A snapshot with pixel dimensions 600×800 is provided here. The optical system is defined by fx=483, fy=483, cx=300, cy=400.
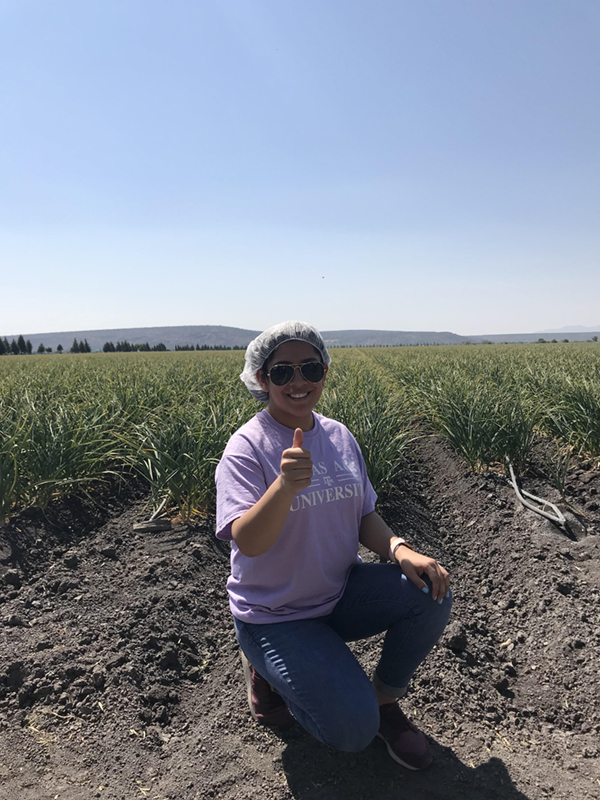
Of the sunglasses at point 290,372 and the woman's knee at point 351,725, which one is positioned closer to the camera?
the woman's knee at point 351,725

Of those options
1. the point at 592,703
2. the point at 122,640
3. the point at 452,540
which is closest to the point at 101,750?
the point at 122,640

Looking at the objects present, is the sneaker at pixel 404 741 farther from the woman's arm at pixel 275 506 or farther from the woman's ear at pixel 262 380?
the woman's ear at pixel 262 380

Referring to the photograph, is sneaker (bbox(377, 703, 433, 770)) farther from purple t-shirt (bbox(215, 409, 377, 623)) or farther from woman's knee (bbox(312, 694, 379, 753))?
purple t-shirt (bbox(215, 409, 377, 623))

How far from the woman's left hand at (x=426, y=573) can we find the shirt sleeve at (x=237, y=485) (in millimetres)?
579

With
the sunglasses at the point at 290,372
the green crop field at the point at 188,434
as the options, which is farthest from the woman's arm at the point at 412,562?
the green crop field at the point at 188,434

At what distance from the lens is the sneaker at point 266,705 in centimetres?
177

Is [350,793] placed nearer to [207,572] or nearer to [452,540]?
[207,572]

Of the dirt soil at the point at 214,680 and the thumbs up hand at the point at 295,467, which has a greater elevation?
the thumbs up hand at the point at 295,467

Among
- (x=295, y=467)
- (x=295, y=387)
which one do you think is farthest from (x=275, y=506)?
(x=295, y=387)

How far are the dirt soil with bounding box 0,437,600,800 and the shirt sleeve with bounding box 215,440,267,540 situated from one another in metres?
0.82

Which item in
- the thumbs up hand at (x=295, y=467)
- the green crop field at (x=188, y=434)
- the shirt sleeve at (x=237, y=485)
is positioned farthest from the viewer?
the green crop field at (x=188, y=434)

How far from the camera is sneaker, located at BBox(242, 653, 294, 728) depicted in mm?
1770

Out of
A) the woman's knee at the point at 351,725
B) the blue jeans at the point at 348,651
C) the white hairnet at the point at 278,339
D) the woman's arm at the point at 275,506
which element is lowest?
the woman's knee at the point at 351,725

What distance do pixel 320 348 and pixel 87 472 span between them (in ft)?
8.51
